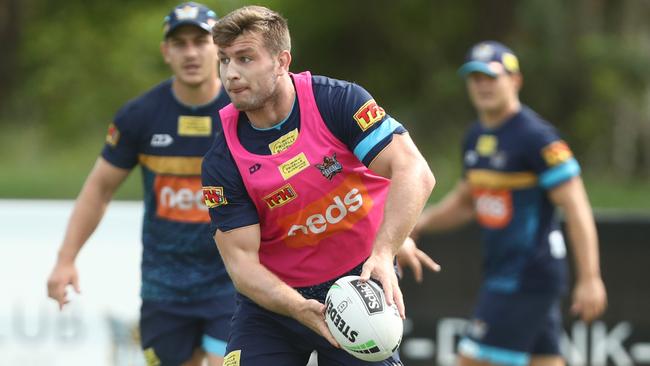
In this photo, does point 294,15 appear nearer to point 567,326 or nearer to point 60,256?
point 567,326

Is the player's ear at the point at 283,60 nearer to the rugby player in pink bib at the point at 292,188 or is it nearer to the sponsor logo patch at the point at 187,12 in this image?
the rugby player in pink bib at the point at 292,188

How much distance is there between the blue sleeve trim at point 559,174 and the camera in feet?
25.1

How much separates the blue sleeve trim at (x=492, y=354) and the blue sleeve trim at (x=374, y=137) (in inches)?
139

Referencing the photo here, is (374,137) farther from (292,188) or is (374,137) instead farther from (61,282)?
(61,282)

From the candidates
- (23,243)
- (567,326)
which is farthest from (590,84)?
(23,243)

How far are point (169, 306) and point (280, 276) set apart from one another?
1.61m

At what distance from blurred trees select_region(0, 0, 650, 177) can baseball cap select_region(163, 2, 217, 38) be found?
11310 millimetres

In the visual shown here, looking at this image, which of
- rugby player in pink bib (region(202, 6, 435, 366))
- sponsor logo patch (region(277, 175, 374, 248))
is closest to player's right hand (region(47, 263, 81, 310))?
rugby player in pink bib (region(202, 6, 435, 366))

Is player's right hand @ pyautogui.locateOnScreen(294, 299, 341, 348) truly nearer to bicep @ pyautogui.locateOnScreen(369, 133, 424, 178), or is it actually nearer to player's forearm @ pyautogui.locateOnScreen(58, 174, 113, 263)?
bicep @ pyautogui.locateOnScreen(369, 133, 424, 178)

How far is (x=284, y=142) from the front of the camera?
479cm

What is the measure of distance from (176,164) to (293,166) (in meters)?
1.64

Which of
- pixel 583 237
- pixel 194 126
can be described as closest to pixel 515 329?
pixel 583 237

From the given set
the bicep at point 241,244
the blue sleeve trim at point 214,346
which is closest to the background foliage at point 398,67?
the blue sleeve trim at point 214,346

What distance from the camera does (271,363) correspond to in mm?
4934
